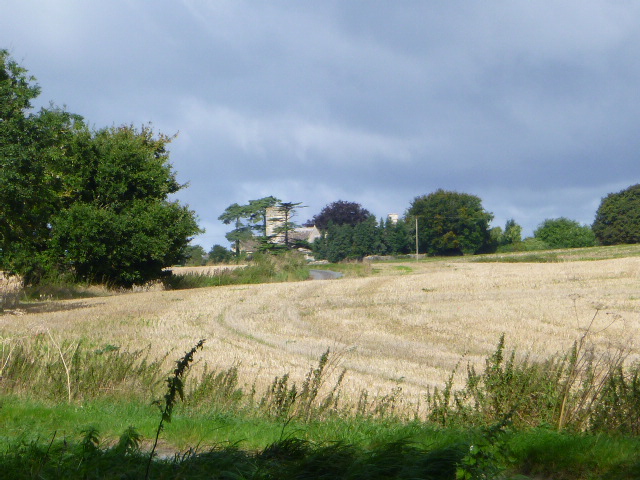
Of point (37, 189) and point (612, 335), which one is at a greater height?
point (37, 189)

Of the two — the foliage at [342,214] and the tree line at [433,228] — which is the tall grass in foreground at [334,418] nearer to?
the tree line at [433,228]

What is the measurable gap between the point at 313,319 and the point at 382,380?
1254cm

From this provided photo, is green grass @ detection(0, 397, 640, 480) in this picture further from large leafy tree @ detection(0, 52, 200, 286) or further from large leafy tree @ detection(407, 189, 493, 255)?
large leafy tree @ detection(407, 189, 493, 255)

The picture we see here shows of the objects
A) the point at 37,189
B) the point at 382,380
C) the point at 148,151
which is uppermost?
the point at 148,151

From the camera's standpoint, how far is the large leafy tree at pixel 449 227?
95750 mm

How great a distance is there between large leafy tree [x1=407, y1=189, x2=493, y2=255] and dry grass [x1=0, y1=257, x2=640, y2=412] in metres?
56.1

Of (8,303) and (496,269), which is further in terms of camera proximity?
(496,269)

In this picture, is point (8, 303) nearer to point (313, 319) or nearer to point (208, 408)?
point (313, 319)

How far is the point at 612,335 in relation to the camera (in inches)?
821

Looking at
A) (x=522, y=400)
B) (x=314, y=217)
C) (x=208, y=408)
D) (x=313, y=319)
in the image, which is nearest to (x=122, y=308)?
(x=313, y=319)

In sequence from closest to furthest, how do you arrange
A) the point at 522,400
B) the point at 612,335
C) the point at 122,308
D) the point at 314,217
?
the point at 522,400 → the point at 612,335 → the point at 122,308 → the point at 314,217

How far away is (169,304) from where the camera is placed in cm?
3033

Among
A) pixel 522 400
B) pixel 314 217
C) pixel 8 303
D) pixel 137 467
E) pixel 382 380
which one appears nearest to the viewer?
pixel 137 467

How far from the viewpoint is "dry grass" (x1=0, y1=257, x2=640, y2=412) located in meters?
16.8
